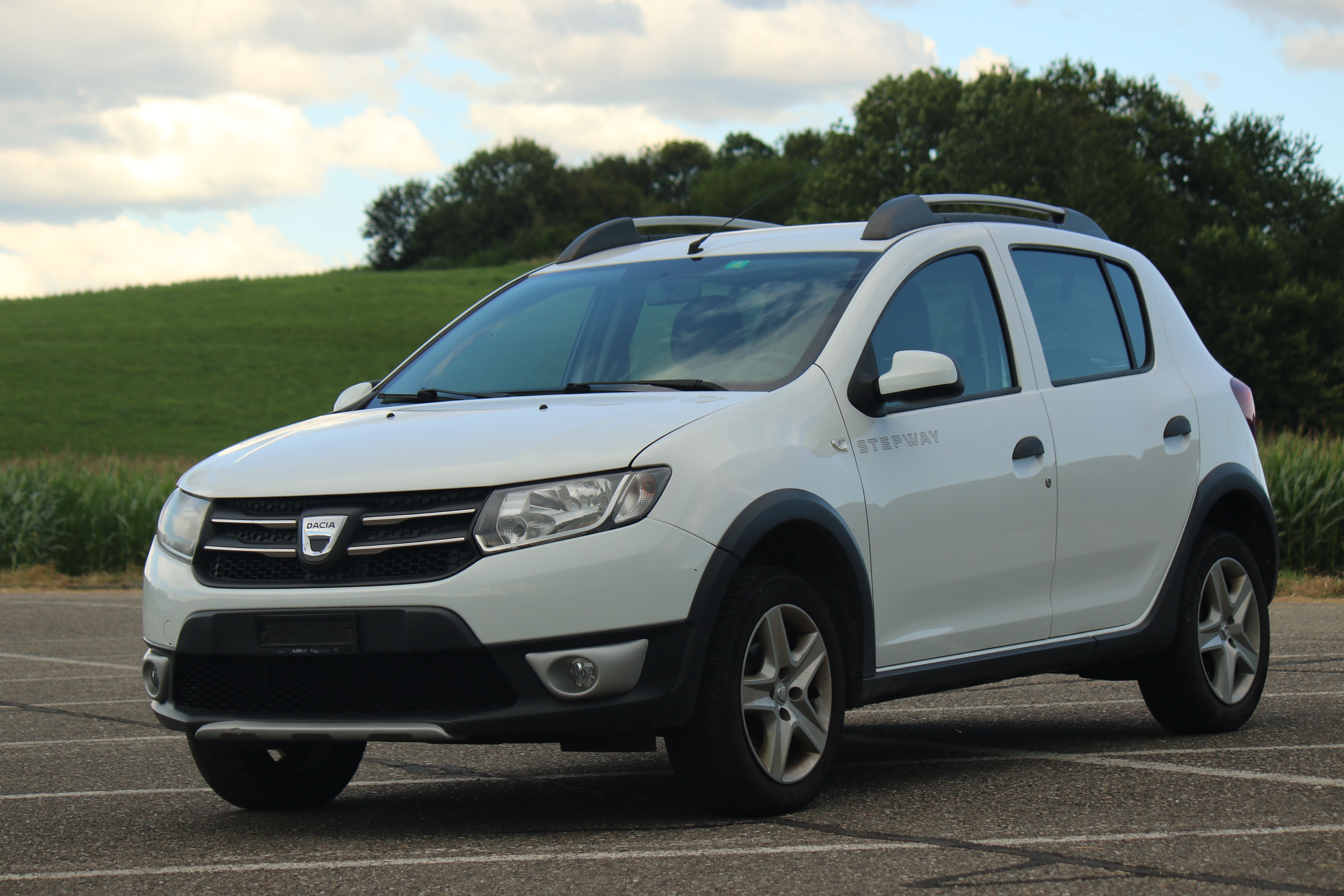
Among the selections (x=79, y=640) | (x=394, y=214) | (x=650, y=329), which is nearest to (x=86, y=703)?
(x=79, y=640)

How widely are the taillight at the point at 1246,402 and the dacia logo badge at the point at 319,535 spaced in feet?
13.6

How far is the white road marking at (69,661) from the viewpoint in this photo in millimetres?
10734

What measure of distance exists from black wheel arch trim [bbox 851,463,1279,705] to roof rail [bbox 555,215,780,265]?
195 cm

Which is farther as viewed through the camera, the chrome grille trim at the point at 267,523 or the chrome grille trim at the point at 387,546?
the chrome grille trim at the point at 267,523

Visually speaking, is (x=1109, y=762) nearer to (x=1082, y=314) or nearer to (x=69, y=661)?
(x=1082, y=314)

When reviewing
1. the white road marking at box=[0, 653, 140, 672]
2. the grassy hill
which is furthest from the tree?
the white road marking at box=[0, 653, 140, 672]

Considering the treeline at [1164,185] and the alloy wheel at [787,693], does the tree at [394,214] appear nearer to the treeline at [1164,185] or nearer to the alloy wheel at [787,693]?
the treeline at [1164,185]

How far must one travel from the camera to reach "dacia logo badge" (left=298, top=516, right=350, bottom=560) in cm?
461

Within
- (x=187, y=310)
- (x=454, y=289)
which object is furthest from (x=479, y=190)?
(x=187, y=310)

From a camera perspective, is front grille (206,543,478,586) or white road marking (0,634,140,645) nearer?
front grille (206,543,478,586)

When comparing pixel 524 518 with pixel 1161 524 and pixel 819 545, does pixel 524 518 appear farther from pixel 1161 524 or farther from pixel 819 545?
pixel 1161 524

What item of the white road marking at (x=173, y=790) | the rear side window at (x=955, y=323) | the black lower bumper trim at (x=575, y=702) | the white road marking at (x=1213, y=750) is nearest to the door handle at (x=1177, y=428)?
the rear side window at (x=955, y=323)

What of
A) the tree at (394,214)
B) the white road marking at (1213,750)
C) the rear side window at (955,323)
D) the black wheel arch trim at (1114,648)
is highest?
the tree at (394,214)

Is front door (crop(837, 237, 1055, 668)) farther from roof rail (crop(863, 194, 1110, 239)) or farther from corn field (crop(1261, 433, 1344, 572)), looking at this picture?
corn field (crop(1261, 433, 1344, 572))
